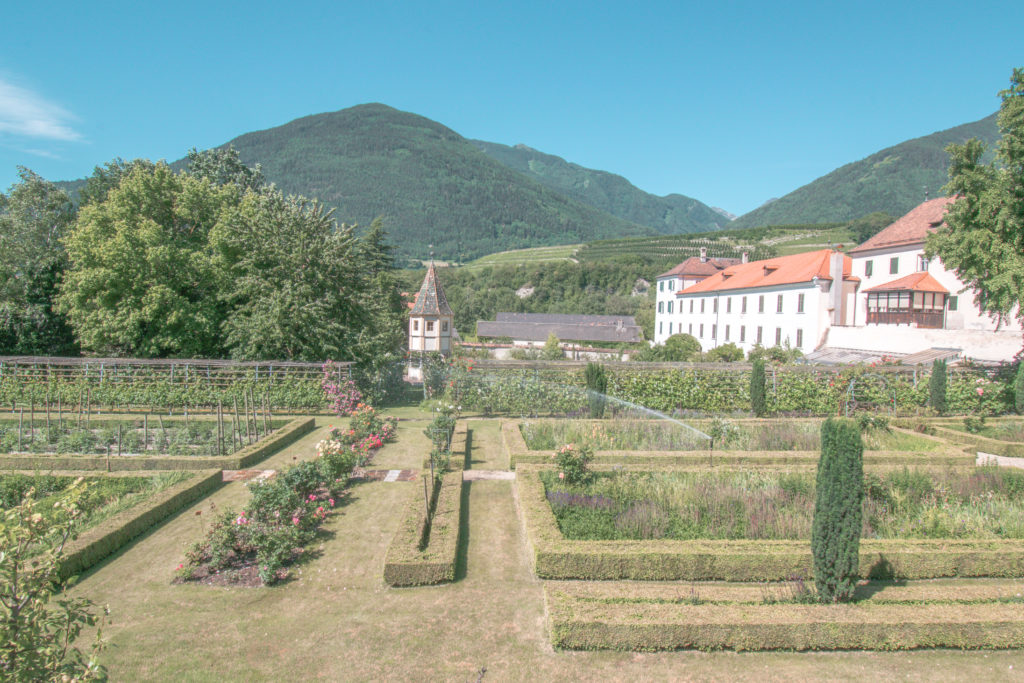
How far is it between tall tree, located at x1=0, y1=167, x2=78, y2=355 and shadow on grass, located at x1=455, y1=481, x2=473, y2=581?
22800mm

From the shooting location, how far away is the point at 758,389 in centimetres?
1708

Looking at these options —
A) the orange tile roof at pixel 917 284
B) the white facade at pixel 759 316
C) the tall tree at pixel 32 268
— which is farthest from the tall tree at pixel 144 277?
the orange tile roof at pixel 917 284

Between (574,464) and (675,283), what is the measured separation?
182 feet

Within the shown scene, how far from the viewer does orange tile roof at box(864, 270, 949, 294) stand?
3241 centimetres

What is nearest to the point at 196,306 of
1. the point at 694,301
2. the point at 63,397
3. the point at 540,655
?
the point at 63,397

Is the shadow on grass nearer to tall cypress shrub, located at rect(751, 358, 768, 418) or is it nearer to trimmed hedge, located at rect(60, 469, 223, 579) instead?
trimmed hedge, located at rect(60, 469, 223, 579)

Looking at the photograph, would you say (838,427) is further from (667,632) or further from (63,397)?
(63,397)

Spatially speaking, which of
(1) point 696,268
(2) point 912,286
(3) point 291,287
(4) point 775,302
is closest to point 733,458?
(3) point 291,287

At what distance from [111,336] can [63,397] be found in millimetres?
4142

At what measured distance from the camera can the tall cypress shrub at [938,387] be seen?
56.1 feet

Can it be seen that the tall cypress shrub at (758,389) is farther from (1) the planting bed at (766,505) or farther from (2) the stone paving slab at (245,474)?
(2) the stone paving slab at (245,474)

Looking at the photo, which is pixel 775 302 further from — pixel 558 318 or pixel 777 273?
pixel 558 318

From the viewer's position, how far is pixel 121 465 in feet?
34.9

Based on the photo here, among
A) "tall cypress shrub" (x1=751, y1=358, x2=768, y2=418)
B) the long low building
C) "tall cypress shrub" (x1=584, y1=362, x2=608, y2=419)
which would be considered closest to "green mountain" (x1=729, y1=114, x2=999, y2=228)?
the long low building
